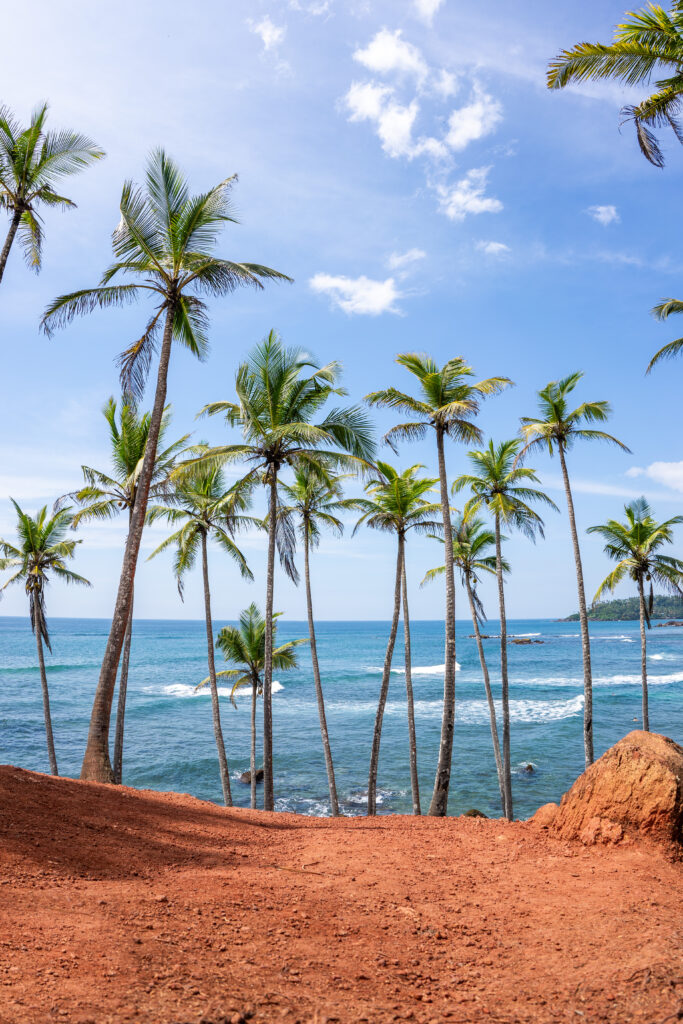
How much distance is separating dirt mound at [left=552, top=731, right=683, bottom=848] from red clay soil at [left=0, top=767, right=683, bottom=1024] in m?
0.28

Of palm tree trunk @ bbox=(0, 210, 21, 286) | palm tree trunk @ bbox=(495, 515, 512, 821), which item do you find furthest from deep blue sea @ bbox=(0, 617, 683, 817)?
palm tree trunk @ bbox=(0, 210, 21, 286)

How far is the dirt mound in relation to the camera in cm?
739

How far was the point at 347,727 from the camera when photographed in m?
40.8

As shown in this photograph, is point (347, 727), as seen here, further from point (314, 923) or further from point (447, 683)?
point (314, 923)

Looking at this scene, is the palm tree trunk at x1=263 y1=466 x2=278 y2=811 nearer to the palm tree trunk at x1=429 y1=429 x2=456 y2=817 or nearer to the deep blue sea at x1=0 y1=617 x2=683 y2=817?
the palm tree trunk at x1=429 y1=429 x2=456 y2=817

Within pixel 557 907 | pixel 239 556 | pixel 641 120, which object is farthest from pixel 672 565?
pixel 557 907

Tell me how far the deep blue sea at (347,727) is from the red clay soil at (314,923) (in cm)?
1763

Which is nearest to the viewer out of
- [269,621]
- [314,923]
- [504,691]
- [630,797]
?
[314,923]

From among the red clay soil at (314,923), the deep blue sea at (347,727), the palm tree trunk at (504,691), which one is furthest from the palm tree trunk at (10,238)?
the deep blue sea at (347,727)

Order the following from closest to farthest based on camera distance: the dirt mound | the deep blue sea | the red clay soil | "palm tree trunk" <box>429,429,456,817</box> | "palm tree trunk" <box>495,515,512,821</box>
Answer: the red clay soil
the dirt mound
"palm tree trunk" <box>429,429,456,817</box>
"palm tree trunk" <box>495,515,512,821</box>
the deep blue sea

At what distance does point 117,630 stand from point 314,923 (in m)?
7.65

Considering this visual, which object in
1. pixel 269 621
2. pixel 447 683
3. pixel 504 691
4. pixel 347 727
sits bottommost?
pixel 347 727

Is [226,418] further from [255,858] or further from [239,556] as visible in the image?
[255,858]

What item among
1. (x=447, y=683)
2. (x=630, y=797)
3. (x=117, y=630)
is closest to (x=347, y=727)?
(x=447, y=683)
